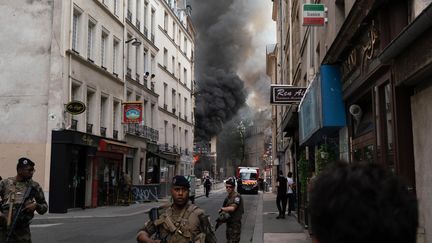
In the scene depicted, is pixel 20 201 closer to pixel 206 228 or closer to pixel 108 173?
pixel 206 228

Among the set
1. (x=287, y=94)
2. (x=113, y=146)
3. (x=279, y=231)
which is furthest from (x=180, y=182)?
(x=113, y=146)

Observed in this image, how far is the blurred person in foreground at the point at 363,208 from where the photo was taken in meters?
1.34

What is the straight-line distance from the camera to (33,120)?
20.9m

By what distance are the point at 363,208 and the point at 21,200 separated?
5.00 meters

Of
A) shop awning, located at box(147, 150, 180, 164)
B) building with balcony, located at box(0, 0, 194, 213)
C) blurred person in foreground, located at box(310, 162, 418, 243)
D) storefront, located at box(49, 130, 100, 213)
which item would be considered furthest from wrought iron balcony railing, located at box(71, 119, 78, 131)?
blurred person in foreground, located at box(310, 162, 418, 243)

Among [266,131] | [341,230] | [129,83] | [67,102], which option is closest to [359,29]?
[341,230]

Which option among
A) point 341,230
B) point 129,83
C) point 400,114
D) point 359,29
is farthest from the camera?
point 129,83

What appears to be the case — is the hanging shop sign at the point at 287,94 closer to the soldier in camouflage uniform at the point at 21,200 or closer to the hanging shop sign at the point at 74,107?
the hanging shop sign at the point at 74,107

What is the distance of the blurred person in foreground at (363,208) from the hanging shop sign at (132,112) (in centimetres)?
2502

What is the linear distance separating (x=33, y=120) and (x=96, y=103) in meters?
3.79

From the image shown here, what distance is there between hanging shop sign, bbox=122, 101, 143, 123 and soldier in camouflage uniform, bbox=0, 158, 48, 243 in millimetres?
20454

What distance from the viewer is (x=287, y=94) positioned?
583 inches

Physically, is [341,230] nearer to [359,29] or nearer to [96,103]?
[359,29]

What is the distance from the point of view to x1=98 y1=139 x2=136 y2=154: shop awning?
23330mm
